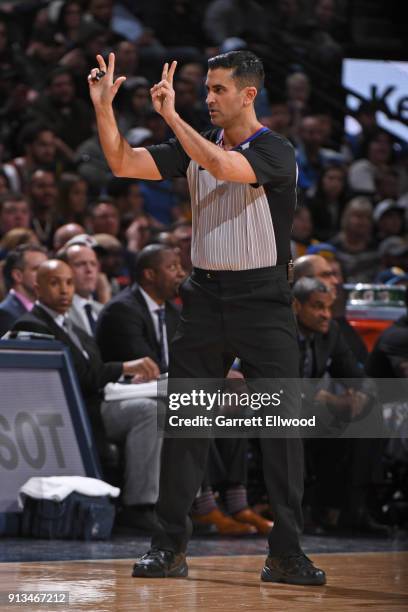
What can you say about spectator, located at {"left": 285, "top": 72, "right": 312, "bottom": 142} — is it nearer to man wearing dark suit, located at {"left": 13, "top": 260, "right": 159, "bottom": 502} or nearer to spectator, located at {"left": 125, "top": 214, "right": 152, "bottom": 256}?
spectator, located at {"left": 125, "top": 214, "right": 152, "bottom": 256}

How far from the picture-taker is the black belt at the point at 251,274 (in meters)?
4.24

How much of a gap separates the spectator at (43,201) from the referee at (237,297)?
15.1 feet

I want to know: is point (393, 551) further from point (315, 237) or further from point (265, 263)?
point (315, 237)

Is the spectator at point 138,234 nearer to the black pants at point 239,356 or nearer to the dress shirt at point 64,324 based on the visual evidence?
the dress shirt at point 64,324

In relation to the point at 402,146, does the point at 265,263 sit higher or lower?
lower

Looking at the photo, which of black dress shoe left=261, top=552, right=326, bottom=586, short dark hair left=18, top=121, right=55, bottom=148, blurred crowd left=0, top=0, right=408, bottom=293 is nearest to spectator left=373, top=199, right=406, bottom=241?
blurred crowd left=0, top=0, right=408, bottom=293

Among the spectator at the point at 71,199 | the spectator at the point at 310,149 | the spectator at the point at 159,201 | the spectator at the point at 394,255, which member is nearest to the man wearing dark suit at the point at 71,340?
the spectator at the point at 71,199

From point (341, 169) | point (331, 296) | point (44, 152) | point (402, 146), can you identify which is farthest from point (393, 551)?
point (402, 146)

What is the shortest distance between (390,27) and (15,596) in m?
12.7

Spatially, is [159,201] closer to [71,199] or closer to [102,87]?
[71,199]

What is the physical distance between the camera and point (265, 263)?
4.24 meters

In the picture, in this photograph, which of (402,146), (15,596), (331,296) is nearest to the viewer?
(15,596)

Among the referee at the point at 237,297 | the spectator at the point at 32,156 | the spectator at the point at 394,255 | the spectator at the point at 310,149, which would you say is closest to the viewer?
the referee at the point at 237,297

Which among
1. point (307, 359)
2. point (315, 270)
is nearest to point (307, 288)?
point (307, 359)
